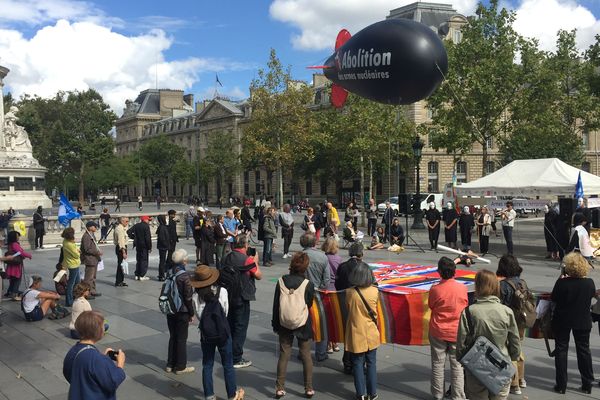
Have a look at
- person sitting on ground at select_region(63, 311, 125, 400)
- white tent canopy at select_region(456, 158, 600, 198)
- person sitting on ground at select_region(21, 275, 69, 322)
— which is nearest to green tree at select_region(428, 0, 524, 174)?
white tent canopy at select_region(456, 158, 600, 198)

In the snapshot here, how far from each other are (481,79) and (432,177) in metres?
31.6

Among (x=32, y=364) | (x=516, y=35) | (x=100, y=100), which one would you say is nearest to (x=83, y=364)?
(x=32, y=364)

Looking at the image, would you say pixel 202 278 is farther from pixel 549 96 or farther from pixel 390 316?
pixel 549 96

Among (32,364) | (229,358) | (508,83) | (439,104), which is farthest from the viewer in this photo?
(439,104)

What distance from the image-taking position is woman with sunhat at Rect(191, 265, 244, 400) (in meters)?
6.23

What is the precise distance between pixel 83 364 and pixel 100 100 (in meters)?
81.3

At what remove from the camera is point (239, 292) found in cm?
738

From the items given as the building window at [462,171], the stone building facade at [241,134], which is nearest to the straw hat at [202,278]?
the stone building facade at [241,134]

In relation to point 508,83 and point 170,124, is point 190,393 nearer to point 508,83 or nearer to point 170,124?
point 508,83

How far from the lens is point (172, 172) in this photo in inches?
3561

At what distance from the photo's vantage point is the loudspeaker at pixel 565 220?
17406 mm

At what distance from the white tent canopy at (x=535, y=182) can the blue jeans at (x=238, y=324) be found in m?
15.5

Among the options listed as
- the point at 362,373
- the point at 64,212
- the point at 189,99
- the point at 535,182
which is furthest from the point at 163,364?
the point at 189,99

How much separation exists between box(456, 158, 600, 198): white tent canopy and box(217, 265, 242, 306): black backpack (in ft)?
51.2
